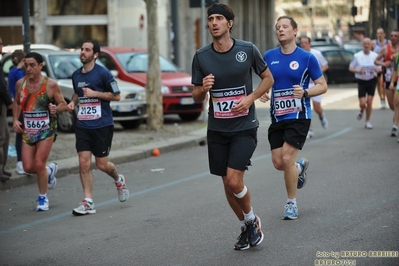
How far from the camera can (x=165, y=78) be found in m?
21.1

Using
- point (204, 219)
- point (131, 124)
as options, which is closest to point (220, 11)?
point (204, 219)

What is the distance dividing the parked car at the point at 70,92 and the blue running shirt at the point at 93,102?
28.1ft

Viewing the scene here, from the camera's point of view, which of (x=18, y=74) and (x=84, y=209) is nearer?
(x=84, y=209)

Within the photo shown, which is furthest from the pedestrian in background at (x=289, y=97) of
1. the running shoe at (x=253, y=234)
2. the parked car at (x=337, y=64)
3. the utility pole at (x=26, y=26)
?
the parked car at (x=337, y=64)

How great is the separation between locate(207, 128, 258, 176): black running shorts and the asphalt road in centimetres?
71

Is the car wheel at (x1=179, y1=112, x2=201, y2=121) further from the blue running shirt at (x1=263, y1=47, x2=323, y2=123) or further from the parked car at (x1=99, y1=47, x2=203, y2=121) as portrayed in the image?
the blue running shirt at (x1=263, y1=47, x2=323, y2=123)

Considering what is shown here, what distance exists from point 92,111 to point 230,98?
3037 mm

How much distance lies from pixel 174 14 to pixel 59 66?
9.88 metres

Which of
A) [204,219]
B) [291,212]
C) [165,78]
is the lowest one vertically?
[165,78]

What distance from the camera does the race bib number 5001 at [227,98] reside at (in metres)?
7.40

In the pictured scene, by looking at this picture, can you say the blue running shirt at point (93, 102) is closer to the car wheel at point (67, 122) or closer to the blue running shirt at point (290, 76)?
the blue running shirt at point (290, 76)

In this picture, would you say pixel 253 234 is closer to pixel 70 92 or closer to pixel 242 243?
pixel 242 243

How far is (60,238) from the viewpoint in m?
8.50

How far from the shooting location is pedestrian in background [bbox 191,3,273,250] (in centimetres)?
731
